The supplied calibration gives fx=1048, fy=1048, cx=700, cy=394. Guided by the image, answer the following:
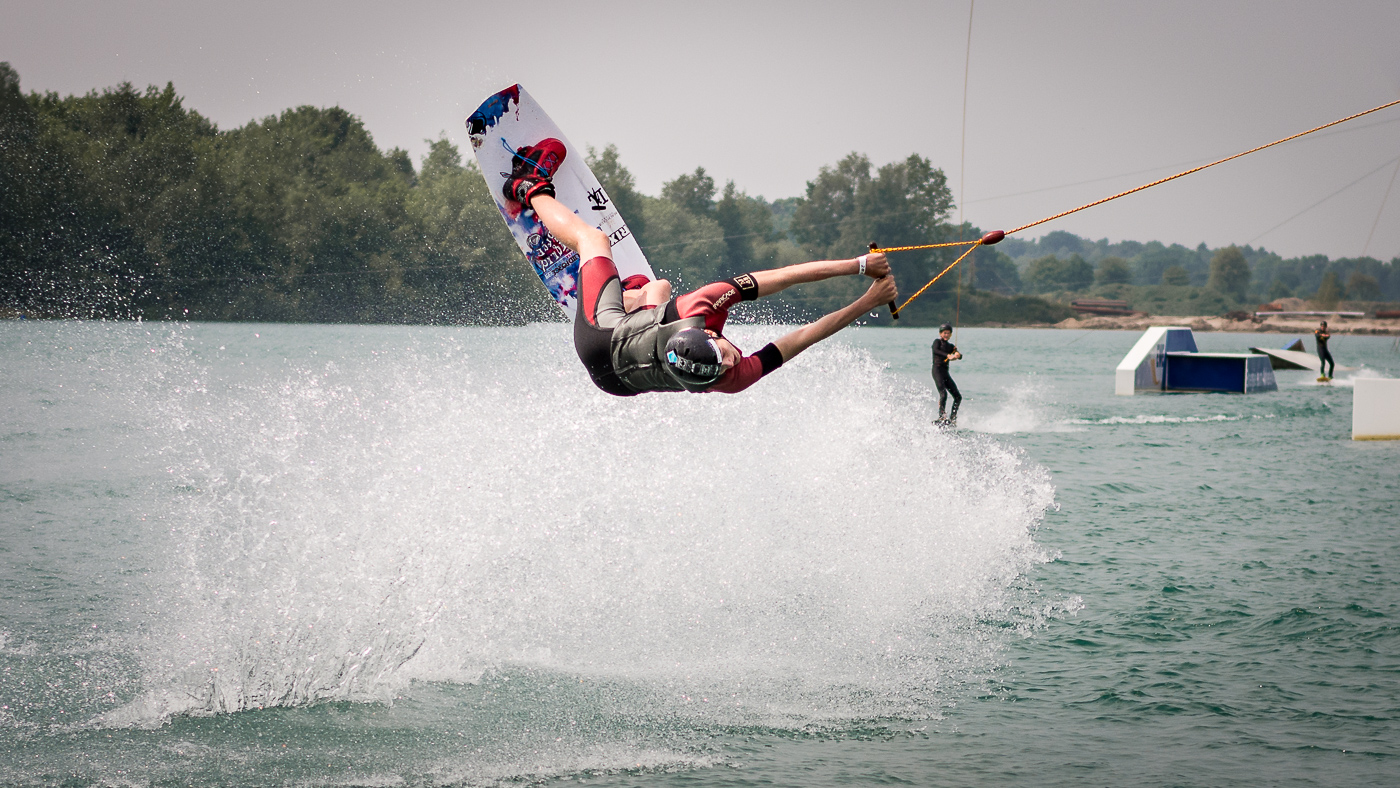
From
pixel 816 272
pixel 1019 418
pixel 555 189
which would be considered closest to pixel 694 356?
pixel 816 272

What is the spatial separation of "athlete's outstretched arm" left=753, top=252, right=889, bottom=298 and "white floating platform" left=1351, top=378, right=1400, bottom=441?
17.5 m

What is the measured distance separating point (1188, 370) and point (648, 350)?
29.3 metres

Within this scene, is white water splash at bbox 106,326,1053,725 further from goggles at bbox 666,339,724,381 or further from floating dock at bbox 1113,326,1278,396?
floating dock at bbox 1113,326,1278,396

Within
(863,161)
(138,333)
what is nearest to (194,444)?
(138,333)

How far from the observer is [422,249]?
59000mm

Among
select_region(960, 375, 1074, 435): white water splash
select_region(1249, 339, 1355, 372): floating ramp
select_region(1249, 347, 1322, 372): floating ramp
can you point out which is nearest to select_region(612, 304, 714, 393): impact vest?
select_region(960, 375, 1074, 435): white water splash

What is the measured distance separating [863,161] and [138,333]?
91.8 meters

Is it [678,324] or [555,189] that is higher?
[555,189]

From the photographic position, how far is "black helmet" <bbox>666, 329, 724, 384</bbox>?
5.00 metres

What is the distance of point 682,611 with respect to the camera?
7.53 metres

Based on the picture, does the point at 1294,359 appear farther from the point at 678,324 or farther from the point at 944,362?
the point at 678,324

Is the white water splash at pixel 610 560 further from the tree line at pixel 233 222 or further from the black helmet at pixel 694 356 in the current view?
A: the tree line at pixel 233 222

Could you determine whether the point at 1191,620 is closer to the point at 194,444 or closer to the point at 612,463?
the point at 612,463

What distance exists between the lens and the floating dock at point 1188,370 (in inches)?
1190
